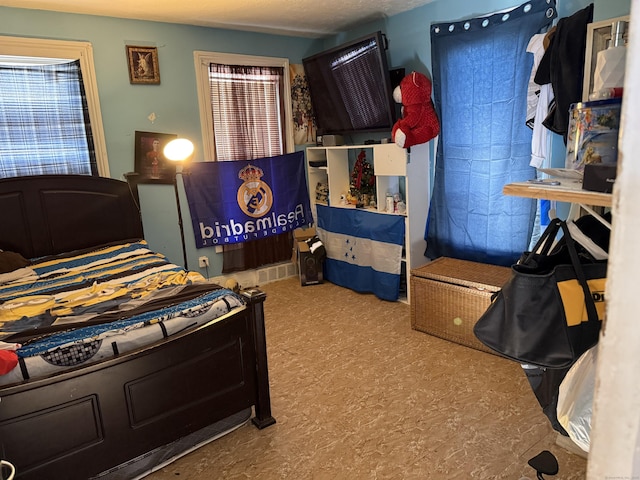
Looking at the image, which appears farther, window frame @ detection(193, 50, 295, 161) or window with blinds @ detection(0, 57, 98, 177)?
window frame @ detection(193, 50, 295, 161)

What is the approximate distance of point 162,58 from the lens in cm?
380

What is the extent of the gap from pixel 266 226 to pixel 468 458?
2.91m

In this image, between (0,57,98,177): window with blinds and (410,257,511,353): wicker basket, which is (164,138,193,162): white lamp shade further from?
(410,257,511,353): wicker basket

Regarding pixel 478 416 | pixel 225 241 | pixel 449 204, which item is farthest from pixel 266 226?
pixel 478 416

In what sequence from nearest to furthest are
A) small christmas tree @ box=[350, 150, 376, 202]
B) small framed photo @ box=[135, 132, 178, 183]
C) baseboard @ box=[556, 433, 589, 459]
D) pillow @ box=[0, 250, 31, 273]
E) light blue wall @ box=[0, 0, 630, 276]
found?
1. baseboard @ box=[556, 433, 589, 459]
2. pillow @ box=[0, 250, 31, 273]
3. light blue wall @ box=[0, 0, 630, 276]
4. small framed photo @ box=[135, 132, 178, 183]
5. small christmas tree @ box=[350, 150, 376, 202]

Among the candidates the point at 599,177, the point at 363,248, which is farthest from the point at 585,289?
the point at 363,248

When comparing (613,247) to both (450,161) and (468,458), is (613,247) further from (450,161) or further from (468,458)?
(450,161)

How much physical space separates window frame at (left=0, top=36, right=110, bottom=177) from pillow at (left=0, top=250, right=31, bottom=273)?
0.89m

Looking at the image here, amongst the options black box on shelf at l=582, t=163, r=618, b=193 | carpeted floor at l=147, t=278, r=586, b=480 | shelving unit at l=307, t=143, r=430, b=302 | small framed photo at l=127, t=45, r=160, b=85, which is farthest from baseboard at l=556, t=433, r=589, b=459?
small framed photo at l=127, t=45, r=160, b=85

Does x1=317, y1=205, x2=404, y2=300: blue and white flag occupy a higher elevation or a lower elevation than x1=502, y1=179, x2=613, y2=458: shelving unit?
lower

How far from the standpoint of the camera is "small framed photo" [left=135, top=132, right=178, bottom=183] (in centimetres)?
377

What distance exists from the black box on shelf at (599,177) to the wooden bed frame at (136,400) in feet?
5.05

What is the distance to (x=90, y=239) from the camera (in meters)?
3.56

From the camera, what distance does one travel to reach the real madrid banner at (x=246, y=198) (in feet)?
13.5
